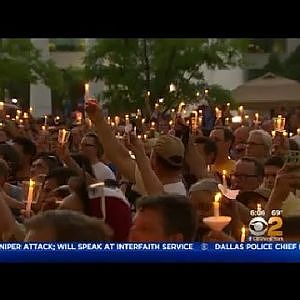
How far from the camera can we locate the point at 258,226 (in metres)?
2.24

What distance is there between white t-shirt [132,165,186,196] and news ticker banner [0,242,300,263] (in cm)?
20

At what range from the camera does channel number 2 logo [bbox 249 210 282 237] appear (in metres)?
2.23

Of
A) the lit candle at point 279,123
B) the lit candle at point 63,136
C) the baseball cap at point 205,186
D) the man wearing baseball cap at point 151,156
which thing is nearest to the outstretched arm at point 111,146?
the man wearing baseball cap at point 151,156

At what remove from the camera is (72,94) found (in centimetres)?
238

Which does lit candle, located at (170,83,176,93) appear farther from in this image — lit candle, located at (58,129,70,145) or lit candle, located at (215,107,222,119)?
lit candle, located at (58,129,70,145)

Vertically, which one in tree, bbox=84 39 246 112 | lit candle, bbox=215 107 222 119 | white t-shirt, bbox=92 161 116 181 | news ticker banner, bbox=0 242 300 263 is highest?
tree, bbox=84 39 246 112

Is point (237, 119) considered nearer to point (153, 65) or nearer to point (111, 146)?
point (153, 65)

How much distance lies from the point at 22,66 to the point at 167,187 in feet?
2.52

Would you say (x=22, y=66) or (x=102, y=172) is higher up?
(x=22, y=66)

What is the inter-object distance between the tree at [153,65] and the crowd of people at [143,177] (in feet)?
0.38

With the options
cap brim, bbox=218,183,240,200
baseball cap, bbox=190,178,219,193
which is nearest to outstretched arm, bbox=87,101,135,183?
baseball cap, bbox=190,178,219,193

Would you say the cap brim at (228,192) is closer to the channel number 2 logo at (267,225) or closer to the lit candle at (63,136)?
the channel number 2 logo at (267,225)

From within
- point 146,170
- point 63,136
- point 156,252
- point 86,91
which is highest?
point 86,91

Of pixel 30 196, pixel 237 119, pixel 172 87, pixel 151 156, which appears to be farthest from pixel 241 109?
pixel 30 196
